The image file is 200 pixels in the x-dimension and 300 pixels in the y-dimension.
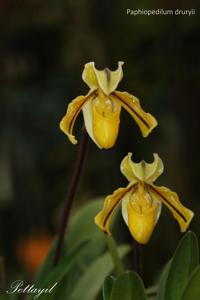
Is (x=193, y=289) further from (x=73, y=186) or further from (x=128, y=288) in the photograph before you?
(x=73, y=186)

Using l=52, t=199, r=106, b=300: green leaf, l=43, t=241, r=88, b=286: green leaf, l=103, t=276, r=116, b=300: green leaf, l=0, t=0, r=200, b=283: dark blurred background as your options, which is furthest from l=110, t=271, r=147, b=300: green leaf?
l=0, t=0, r=200, b=283: dark blurred background

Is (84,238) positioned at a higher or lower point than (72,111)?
lower

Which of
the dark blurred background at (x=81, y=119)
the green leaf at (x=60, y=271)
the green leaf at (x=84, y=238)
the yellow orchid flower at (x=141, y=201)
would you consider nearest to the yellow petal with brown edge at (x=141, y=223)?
the yellow orchid flower at (x=141, y=201)

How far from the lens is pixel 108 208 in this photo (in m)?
0.90

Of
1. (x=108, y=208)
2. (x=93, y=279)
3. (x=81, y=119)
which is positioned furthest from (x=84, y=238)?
(x=81, y=119)

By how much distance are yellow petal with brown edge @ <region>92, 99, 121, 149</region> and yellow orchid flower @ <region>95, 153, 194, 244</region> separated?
0.03 metres

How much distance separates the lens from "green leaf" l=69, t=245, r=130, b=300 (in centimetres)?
103

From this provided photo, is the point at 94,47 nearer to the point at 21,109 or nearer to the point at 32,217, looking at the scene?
the point at 21,109

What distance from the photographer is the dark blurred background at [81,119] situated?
1.98 metres

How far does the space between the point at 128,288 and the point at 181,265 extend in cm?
10

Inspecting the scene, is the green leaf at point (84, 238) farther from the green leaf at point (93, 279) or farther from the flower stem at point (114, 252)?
the flower stem at point (114, 252)

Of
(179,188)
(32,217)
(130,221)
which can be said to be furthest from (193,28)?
(130,221)

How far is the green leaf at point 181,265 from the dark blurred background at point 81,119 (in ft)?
3.24

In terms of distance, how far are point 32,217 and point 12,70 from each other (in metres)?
0.45
